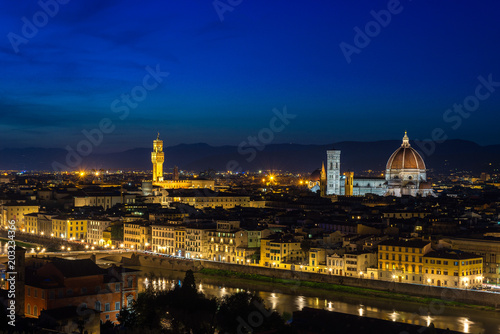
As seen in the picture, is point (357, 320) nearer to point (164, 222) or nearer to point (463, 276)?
point (463, 276)

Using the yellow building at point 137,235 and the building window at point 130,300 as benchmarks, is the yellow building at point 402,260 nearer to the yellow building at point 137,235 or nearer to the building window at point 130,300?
the building window at point 130,300

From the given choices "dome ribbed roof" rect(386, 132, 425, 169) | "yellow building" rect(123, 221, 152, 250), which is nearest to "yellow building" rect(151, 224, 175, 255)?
"yellow building" rect(123, 221, 152, 250)

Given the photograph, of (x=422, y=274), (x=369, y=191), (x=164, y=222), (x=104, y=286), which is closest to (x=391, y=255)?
(x=422, y=274)

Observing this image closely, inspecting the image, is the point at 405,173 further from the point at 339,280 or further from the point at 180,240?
the point at 339,280

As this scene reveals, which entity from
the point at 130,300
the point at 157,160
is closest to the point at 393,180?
the point at 157,160

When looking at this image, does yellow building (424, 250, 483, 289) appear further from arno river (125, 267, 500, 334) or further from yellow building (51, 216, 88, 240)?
yellow building (51, 216, 88, 240)

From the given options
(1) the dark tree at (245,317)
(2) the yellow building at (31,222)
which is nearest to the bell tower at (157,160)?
(2) the yellow building at (31,222)

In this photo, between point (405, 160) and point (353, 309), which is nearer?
point (353, 309)
